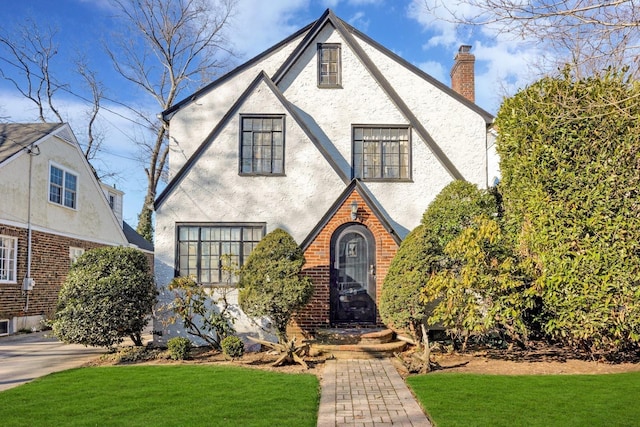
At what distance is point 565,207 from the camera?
8.50 metres

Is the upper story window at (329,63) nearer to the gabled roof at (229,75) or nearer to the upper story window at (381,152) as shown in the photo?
the gabled roof at (229,75)

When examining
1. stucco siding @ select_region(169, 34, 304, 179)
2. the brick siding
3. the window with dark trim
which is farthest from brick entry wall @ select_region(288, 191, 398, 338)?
the brick siding

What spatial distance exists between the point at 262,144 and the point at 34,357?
22.5 ft

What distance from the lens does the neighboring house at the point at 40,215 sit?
14164mm

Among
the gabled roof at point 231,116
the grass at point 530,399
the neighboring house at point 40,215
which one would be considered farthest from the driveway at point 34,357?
the grass at point 530,399

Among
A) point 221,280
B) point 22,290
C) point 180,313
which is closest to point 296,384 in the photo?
point 180,313

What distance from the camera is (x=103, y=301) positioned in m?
9.43

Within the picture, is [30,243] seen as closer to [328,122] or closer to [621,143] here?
[328,122]

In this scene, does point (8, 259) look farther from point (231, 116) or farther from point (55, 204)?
point (231, 116)

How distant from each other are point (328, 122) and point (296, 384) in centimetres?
703

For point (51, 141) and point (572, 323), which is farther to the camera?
point (51, 141)

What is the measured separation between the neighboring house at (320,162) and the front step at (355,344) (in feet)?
2.69

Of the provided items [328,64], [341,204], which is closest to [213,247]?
[341,204]

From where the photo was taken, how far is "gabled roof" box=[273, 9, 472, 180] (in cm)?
1211
